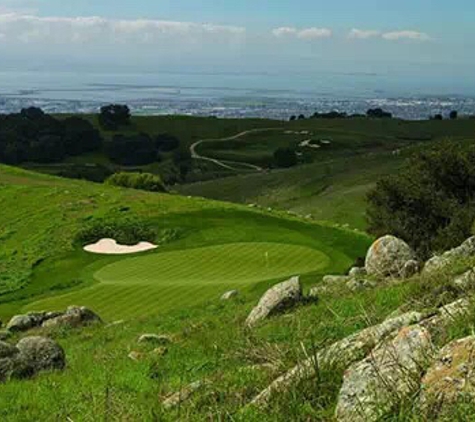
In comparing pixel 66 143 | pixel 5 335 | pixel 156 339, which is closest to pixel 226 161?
pixel 66 143

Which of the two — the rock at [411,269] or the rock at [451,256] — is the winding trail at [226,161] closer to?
the rock at [451,256]

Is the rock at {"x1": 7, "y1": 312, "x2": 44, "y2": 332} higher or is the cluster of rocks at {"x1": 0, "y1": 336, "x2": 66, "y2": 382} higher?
the cluster of rocks at {"x1": 0, "y1": 336, "x2": 66, "y2": 382}

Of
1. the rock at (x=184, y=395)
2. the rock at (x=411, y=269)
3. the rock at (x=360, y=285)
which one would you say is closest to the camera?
the rock at (x=184, y=395)

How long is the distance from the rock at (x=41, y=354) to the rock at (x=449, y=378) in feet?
28.7

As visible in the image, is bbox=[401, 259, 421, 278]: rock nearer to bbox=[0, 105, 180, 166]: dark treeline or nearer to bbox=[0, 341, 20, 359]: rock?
bbox=[0, 341, 20, 359]: rock

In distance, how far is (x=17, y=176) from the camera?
5594cm

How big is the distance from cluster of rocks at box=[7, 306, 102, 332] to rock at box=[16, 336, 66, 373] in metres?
8.06

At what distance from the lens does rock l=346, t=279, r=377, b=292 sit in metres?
16.3

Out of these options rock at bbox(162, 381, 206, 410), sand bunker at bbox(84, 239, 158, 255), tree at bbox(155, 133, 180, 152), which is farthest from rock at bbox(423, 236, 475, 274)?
tree at bbox(155, 133, 180, 152)

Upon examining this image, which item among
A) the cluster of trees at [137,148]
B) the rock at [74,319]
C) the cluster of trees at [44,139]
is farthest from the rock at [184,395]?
the cluster of trees at [44,139]

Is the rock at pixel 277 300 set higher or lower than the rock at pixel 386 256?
higher

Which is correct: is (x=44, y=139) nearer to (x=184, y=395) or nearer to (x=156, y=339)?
(x=156, y=339)

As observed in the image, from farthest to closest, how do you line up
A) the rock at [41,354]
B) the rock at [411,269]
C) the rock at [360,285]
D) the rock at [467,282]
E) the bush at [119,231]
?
the bush at [119,231] → the rock at [411,269] → the rock at [360,285] → the rock at [41,354] → the rock at [467,282]

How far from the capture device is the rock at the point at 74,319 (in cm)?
2161
